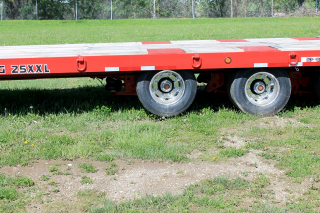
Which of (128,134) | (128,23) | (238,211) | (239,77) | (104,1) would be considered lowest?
(238,211)

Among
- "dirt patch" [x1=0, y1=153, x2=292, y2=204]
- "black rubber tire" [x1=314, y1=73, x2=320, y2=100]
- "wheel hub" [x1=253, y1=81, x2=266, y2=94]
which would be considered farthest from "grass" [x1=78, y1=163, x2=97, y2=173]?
"black rubber tire" [x1=314, y1=73, x2=320, y2=100]

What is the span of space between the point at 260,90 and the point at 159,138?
82.1 inches

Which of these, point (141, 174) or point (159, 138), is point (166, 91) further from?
point (141, 174)

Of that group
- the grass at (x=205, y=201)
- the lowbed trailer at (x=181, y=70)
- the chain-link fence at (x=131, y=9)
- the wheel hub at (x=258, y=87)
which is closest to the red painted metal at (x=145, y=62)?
the lowbed trailer at (x=181, y=70)

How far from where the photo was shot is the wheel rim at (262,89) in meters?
6.61

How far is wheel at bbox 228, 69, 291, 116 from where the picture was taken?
6539 millimetres

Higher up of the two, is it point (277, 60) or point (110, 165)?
point (277, 60)

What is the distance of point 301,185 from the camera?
439cm

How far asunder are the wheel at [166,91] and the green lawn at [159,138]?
0.77 feet

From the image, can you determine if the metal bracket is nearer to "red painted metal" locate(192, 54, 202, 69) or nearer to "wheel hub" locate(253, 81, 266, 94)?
"red painted metal" locate(192, 54, 202, 69)

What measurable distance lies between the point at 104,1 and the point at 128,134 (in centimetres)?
3644

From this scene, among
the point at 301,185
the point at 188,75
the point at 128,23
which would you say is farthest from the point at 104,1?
the point at 301,185

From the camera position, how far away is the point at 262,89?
21.9ft

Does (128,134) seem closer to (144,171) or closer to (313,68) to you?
(144,171)
